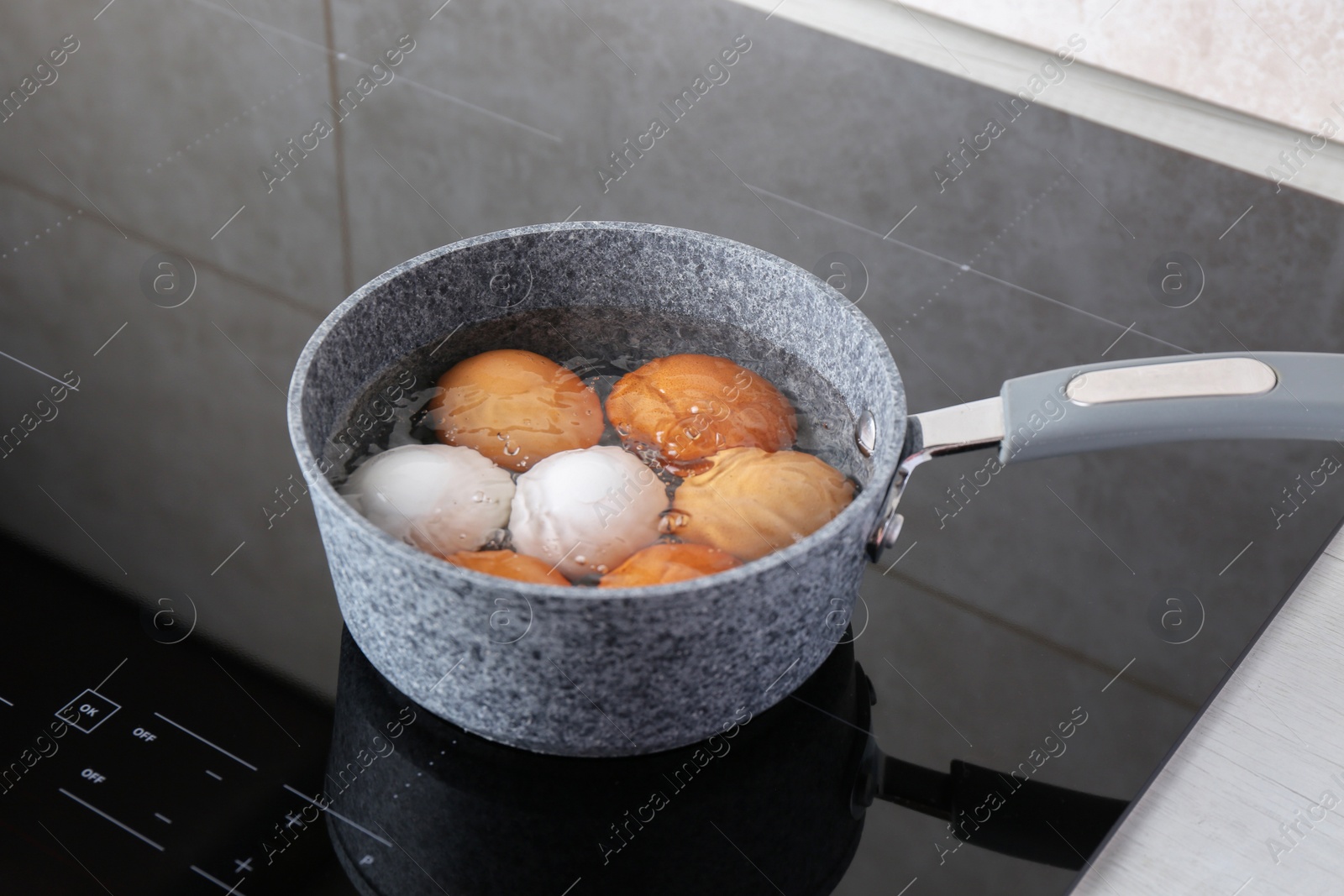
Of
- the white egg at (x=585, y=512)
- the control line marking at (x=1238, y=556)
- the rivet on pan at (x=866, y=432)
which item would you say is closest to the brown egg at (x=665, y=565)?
the white egg at (x=585, y=512)

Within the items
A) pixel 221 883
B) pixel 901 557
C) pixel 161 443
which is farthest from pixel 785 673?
pixel 161 443

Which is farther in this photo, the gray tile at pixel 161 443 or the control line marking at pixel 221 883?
the gray tile at pixel 161 443

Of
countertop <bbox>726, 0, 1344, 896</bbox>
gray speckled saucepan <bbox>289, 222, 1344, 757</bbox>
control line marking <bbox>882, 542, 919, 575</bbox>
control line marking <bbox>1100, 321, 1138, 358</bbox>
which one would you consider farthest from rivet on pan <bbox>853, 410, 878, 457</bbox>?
control line marking <bbox>1100, 321, 1138, 358</bbox>

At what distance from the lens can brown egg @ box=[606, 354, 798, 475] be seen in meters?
0.67

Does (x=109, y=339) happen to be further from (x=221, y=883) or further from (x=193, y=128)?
(x=221, y=883)

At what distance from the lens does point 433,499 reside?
0.60 metres

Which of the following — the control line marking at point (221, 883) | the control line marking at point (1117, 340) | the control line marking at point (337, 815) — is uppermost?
the control line marking at point (221, 883)

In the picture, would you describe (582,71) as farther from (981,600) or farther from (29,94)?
(981,600)

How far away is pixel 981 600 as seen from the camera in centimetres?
71

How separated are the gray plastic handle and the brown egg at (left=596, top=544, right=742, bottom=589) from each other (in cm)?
17

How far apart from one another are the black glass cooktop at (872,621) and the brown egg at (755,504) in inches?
4.3

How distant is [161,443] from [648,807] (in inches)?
17.5

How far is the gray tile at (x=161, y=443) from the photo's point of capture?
0.69 m

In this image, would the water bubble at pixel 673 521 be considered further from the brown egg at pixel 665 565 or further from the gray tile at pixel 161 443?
the gray tile at pixel 161 443
